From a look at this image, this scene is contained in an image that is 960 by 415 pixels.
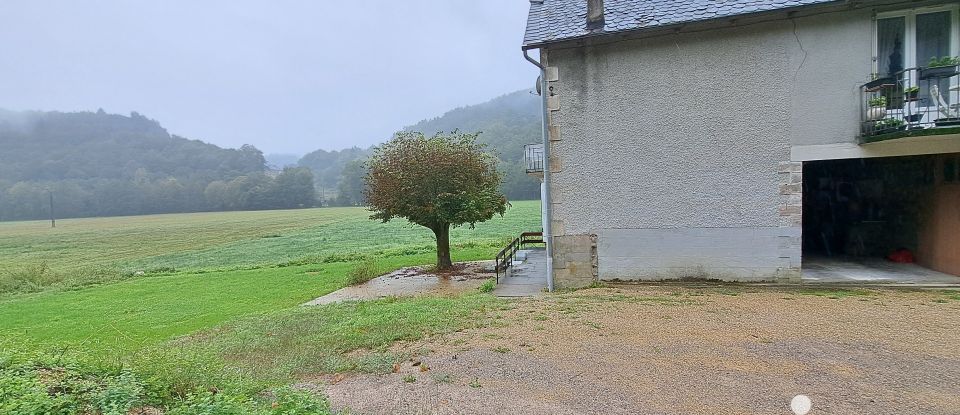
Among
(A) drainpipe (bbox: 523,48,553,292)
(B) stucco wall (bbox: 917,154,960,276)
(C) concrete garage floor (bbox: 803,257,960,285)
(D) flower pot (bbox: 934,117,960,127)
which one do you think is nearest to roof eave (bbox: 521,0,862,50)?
(A) drainpipe (bbox: 523,48,553,292)

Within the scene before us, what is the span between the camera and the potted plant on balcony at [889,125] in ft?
24.1

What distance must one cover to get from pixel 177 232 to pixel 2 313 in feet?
135

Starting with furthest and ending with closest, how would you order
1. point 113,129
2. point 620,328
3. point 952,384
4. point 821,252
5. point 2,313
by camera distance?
1. point 113,129
2. point 2,313
3. point 821,252
4. point 620,328
5. point 952,384

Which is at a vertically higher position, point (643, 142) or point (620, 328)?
point (643, 142)

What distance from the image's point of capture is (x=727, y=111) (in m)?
8.54

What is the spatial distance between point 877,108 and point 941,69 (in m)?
0.90

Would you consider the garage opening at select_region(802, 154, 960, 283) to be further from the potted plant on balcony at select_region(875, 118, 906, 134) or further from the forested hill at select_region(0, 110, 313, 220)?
the forested hill at select_region(0, 110, 313, 220)

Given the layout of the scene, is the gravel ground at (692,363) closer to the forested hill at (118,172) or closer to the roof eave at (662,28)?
the roof eave at (662,28)

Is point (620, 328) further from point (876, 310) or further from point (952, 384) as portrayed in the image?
point (876, 310)

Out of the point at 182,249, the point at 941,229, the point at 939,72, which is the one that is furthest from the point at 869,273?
the point at 182,249

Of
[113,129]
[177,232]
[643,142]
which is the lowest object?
[177,232]

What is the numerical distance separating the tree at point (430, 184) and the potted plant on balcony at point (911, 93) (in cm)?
1016

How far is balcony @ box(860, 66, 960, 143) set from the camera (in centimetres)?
724

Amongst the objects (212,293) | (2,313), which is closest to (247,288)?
(212,293)
